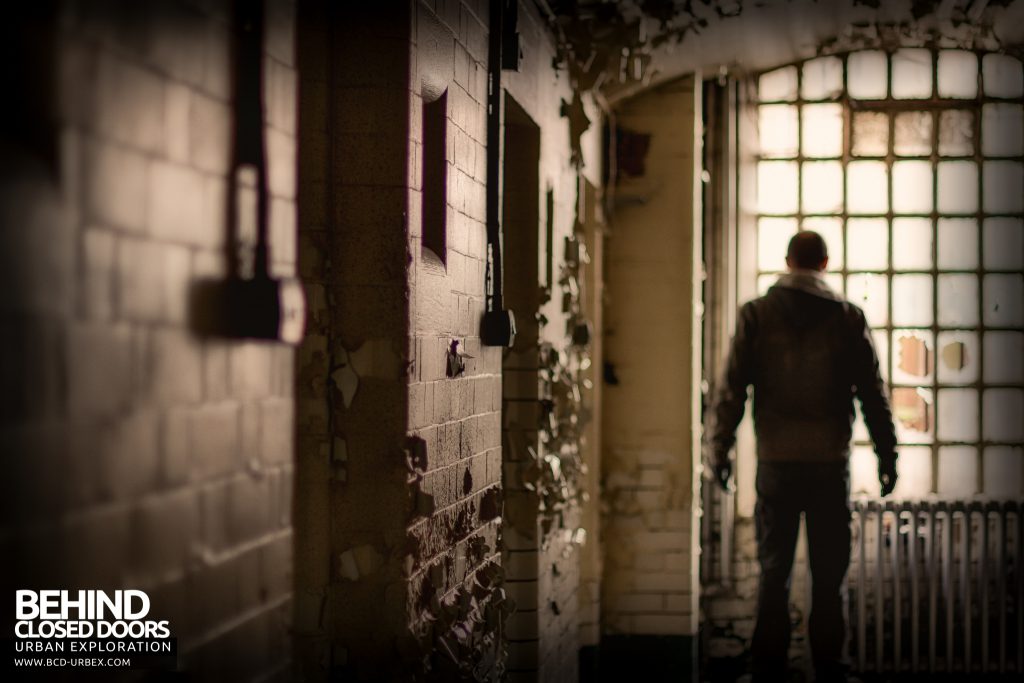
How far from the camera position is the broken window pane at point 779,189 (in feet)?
19.4

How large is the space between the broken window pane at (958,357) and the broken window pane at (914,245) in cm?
37

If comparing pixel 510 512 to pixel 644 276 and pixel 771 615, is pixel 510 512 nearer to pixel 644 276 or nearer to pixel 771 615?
pixel 771 615

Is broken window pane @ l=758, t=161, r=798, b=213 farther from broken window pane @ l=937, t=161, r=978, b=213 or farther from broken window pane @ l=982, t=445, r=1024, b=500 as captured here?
broken window pane @ l=982, t=445, r=1024, b=500

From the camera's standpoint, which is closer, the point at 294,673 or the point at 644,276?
the point at 294,673

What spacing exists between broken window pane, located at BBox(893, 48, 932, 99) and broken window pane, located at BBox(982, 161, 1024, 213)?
49cm

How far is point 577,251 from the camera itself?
4.49 m

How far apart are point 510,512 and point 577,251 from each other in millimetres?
1194

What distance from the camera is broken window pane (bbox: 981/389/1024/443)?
5.88 m

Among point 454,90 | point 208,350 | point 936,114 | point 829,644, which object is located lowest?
point 829,644

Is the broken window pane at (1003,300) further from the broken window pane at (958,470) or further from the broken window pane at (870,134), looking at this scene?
the broken window pane at (870,134)

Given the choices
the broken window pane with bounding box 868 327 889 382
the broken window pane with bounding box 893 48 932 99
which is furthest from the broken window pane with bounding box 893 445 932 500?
the broken window pane with bounding box 893 48 932 99

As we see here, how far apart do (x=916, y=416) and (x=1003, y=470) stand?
0.49 metres

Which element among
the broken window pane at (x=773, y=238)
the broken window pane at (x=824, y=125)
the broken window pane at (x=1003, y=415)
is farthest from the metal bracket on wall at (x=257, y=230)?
the broken window pane at (x=1003, y=415)

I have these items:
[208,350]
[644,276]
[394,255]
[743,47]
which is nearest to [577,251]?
[644,276]
